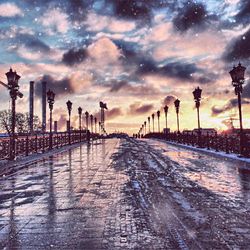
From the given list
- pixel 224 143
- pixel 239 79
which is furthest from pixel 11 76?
pixel 224 143

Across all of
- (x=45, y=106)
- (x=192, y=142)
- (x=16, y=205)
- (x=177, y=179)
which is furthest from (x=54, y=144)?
(x=45, y=106)

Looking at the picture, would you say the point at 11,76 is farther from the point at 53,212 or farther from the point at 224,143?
the point at 224,143

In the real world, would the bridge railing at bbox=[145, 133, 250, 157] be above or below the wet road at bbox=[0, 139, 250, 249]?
above

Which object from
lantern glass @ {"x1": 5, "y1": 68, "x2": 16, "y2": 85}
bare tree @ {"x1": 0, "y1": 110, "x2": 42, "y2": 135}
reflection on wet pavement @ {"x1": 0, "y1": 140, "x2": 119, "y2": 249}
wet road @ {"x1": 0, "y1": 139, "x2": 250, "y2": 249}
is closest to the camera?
wet road @ {"x1": 0, "y1": 139, "x2": 250, "y2": 249}

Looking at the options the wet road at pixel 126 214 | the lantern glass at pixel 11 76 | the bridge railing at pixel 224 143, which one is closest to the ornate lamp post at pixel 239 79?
the bridge railing at pixel 224 143

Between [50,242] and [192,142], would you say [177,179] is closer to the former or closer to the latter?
[50,242]

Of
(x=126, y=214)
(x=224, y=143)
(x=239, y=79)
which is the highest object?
(x=239, y=79)

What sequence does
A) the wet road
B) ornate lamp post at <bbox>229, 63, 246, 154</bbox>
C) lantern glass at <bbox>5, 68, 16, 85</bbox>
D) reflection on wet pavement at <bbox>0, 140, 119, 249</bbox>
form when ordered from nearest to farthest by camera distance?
the wet road < reflection on wet pavement at <bbox>0, 140, 119, 249</bbox> < ornate lamp post at <bbox>229, 63, 246, 154</bbox> < lantern glass at <bbox>5, 68, 16, 85</bbox>

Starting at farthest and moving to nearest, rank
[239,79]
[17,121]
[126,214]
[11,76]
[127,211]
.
Result: 1. [17,121]
2. [11,76]
3. [239,79]
4. [127,211]
5. [126,214]

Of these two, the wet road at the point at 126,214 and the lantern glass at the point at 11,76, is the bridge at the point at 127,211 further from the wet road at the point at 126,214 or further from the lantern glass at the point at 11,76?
the lantern glass at the point at 11,76

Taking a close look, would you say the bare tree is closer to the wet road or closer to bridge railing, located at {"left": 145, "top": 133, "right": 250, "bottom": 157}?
bridge railing, located at {"left": 145, "top": 133, "right": 250, "bottom": 157}

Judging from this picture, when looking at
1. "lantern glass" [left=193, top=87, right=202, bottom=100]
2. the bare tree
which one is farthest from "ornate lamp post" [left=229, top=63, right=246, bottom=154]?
the bare tree

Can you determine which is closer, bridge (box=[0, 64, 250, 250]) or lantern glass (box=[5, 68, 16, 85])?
bridge (box=[0, 64, 250, 250])

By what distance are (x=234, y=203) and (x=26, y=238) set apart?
16.2 feet
